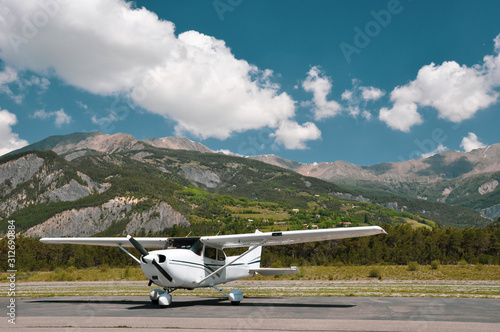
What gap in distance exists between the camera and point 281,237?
15602 millimetres

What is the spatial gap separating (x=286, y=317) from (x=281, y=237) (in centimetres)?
510

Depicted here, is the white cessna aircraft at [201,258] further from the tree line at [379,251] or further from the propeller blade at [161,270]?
the tree line at [379,251]

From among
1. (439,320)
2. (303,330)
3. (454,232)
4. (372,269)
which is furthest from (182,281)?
(454,232)

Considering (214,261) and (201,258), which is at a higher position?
(201,258)

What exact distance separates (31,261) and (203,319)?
62108 mm

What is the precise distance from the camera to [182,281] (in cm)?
1408

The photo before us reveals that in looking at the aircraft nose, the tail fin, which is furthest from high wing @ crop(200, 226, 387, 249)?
the aircraft nose

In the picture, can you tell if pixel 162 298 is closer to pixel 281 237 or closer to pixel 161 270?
pixel 161 270

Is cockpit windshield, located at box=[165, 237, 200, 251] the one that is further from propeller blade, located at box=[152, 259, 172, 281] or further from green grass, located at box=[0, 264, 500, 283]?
green grass, located at box=[0, 264, 500, 283]

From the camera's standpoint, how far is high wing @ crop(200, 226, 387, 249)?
1433cm

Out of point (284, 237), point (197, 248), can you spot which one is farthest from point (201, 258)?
point (284, 237)

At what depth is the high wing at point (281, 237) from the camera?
14.3 meters

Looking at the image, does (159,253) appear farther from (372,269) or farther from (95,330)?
(372,269)

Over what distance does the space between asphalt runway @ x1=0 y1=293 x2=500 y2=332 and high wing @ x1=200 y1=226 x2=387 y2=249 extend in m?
2.70
